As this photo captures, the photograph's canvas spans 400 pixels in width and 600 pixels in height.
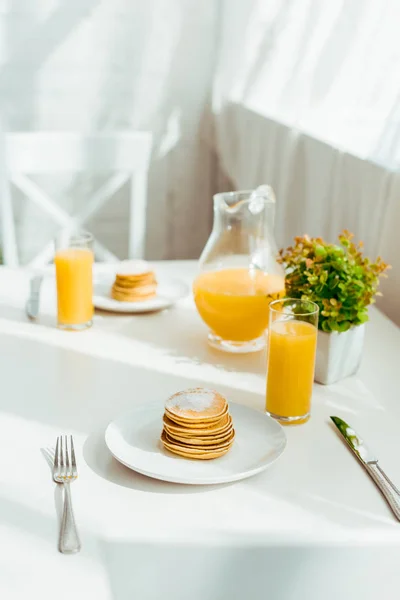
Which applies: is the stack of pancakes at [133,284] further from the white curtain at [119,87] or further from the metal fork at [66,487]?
the white curtain at [119,87]

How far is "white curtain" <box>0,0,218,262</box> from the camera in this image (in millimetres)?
3115

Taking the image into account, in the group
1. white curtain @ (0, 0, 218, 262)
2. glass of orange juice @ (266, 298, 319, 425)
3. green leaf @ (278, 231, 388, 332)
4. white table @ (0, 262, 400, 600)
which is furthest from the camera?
white curtain @ (0, 0, 218, 262)

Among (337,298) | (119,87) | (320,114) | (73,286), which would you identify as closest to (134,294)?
(73,286)

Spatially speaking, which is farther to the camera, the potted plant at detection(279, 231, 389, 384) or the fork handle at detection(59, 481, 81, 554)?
the potted plant at detection(279, 231, 389, 384)

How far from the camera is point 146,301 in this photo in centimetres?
141

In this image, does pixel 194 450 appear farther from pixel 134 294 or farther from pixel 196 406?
pixel 134 294

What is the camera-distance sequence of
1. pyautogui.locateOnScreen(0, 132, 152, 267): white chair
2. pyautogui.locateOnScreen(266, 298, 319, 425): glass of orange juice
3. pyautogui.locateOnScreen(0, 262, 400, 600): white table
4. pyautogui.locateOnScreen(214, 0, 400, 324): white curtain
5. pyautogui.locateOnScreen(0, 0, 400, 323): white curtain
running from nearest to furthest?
pyautogui.locateOnScreen(0, 262, 400, 600): white table
pyautogui.locateOnScreen(266, 298, 319, 425): glass of orange juice
pyautogui.locateOnScreen(214, 0, 400, 324): white curtain
pyautogui.locateOnScreen(0, 0, 400, 323): white curtain
pyautogui.locateOnScreen(0, 132, 152, 267): white chair

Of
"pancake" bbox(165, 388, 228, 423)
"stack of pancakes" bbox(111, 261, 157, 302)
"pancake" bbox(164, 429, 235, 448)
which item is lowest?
"stack of pancakes" bbox(111, 261, 157, 302)

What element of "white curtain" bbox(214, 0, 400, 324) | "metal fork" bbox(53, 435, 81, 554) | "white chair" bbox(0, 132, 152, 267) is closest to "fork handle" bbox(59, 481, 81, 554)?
"metal fork" bbox(53, 435, 81, 554)

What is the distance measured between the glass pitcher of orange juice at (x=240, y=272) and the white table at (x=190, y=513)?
0.14 meters

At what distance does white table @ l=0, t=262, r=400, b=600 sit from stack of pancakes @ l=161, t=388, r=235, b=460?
1.8 inches

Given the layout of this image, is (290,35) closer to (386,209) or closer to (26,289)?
(386,209)

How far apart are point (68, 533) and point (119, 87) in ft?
9.04

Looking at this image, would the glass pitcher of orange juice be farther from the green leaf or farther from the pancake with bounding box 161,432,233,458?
the pancake with bounding box 161,432,233,458
